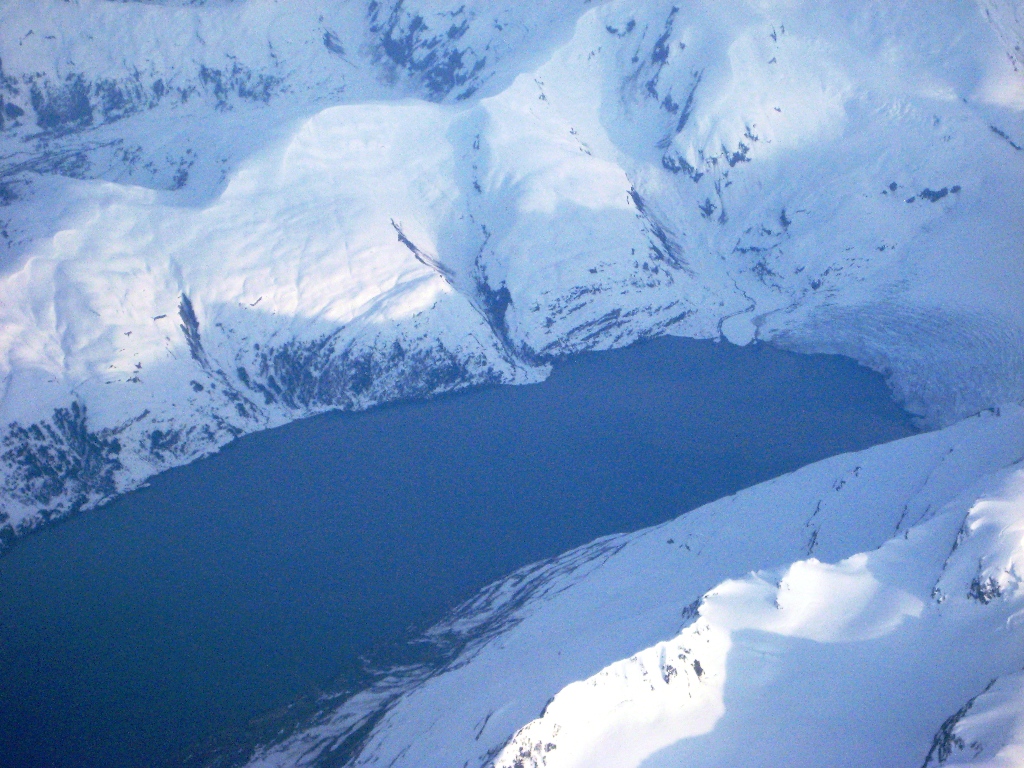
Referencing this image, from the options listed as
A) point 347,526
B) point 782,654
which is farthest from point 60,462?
point 782,654

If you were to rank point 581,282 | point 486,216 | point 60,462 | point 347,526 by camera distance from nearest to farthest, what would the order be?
1. point 347,526
2. point 60,462
3. point 581,282
4. point 486,216

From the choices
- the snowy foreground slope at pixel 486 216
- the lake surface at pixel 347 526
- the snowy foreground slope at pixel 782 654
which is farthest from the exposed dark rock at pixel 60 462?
the snowy foreground slope at pixel 782 654

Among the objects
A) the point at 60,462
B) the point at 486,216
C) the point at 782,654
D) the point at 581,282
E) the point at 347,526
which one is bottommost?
the point at 347,526

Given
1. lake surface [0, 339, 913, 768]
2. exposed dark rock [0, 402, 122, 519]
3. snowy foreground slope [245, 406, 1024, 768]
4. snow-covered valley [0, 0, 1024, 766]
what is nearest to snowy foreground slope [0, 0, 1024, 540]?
exposed dark rock [0, 402, 122, 519]

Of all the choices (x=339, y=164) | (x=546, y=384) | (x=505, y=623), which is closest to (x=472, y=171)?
(x=339, y=164)

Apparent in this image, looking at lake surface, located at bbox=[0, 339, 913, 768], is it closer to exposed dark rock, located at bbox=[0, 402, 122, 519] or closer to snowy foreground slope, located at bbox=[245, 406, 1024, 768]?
exposed dark rock, located at bbox=[0, 402, 122, 519]

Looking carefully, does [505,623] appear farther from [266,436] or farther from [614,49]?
[614,49]

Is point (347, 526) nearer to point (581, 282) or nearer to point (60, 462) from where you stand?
Result: point (60, 462)

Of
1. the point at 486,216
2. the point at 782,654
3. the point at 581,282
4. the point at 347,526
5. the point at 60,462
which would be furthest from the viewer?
the point at 486,216
